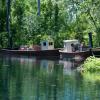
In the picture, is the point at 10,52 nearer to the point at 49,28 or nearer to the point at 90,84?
the point at 49,28

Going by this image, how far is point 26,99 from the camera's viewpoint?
740 inches

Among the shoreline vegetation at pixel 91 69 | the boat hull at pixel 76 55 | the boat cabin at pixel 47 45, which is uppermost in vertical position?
the boat cabin at pixel 47 45

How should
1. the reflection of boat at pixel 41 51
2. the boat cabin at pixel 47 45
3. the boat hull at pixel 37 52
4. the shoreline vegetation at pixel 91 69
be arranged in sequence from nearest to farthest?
the shoreline vegetation at pixel 91 69, the boat hull at pixel 37 52, the reflection of boat at pixel 41 51, the boat cabin at pixel 47 45

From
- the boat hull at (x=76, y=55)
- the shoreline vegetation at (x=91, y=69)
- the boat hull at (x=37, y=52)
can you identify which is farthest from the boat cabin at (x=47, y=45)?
the shoreline vegetation at (x=91, y=69)

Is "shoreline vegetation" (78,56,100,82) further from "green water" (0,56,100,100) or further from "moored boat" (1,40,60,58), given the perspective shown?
"moored boat" (1,40,60,58)

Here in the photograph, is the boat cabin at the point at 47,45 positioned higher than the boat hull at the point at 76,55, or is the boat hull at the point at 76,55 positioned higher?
the boat cabin at the point at 47,45

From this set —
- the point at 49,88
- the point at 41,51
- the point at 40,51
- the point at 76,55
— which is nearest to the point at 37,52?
the point at 40,51

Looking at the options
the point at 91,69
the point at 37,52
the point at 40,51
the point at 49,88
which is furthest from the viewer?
the point at 37,52

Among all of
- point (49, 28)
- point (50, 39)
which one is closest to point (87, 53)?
point (50, 39)

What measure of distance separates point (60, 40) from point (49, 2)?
693cm

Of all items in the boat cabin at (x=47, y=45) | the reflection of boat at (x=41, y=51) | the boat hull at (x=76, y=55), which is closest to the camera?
the boat hull at (x=76, y=55)

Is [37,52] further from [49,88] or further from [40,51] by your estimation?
[49,88]

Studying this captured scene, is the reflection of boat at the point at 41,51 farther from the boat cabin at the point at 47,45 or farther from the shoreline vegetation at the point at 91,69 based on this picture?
the shoreline vegetation at the point at 91,69

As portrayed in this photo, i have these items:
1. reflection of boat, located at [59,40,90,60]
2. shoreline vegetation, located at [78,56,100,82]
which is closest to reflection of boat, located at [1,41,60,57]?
reflection of boat, located at [59,40,90,60]
